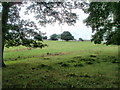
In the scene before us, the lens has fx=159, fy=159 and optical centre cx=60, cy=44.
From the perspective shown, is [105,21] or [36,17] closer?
[105,21]

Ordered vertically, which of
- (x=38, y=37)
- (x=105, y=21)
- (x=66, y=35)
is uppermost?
(x=105, y=21)

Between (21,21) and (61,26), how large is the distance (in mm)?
4004

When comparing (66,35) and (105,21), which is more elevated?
(105,21)

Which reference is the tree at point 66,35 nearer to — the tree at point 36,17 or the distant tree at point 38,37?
the tree at point 36,17

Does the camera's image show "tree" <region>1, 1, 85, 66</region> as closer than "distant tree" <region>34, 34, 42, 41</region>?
Yes

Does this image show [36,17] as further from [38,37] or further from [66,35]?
[66,35]

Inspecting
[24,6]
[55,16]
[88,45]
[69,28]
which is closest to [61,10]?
[55,16]

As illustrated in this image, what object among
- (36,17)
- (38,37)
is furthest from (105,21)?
(36,17)

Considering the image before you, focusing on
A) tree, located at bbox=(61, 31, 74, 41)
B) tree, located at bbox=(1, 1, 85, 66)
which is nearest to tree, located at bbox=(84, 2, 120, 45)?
tree, located at bbox=(1, 1, 85, 66)

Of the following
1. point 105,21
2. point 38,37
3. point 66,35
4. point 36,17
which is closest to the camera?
point 105,21

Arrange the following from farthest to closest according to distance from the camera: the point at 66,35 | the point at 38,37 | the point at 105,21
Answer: the point at 66,35
the point at 38,37
the point at 105,21

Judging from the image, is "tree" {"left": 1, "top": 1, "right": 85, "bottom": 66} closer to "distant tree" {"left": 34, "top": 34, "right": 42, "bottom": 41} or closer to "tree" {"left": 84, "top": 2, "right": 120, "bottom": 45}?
"distant tree" {"left": 34, "top": 34, "right": 42, "bottom": 41}

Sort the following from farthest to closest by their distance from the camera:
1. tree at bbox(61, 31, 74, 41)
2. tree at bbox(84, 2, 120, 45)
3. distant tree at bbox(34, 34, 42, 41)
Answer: tree at bbox(61, 31, 74, 41)
distant tree at bbox(34, 34, 42, 41)
tree at bbox(84, 2, 120, 45)

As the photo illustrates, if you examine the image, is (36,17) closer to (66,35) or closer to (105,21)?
(66,35)
